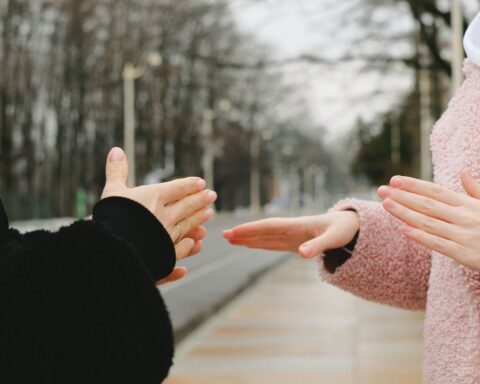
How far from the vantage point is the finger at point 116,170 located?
5.56ft

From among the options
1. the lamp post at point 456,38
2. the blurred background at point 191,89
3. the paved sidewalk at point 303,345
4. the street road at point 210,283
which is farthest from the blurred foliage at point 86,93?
the paved sidewalk at point 303,345

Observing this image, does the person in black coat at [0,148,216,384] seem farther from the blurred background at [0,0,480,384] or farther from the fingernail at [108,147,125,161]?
the blurred background at [0,0,480,384]

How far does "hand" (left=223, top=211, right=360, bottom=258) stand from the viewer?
7.01ft

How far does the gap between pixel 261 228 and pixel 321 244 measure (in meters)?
0.20

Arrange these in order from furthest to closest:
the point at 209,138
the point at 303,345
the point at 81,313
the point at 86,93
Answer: the point at 209,138
the point at 86,93
the point at 303,345
the point at 81,313

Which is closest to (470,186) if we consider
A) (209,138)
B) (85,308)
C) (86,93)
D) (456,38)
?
(85,308)

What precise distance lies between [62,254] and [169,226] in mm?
261

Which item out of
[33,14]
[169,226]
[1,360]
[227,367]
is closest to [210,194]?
[169,226]

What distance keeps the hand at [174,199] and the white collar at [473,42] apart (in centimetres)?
57

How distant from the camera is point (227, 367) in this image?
361 inches

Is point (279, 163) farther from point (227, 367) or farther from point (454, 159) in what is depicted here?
point (454, 159)

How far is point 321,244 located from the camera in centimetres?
201

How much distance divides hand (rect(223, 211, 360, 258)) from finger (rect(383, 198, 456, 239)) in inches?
12.3

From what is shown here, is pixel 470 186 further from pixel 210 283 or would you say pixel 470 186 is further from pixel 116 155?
pixel 210 283
